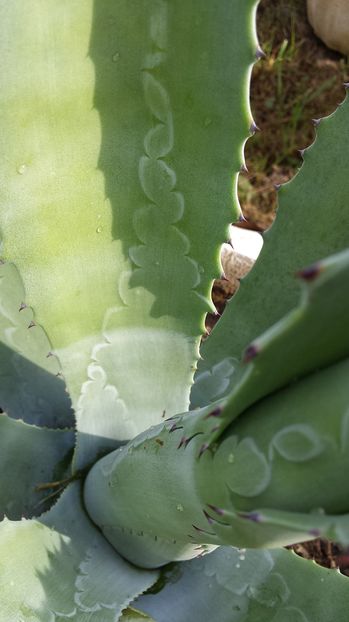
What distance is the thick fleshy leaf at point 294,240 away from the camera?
912 millimetres

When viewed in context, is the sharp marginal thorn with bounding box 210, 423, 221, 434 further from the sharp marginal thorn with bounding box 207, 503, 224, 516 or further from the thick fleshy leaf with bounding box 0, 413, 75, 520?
the thick fleshy leaf with bounding box 0, 413, 75, 520

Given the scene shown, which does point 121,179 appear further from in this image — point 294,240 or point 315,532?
point 315,532

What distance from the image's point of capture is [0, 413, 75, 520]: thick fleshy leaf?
3.38 feet

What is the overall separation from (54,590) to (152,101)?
0.61 metres

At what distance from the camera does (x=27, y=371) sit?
44.4 inches

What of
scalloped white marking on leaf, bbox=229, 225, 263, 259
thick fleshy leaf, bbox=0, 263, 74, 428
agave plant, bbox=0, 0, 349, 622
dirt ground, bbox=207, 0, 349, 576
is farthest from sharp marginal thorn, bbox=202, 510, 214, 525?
dirt ground, bbox=207, 0, 349, 576

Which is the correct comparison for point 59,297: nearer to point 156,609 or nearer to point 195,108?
point 195,108

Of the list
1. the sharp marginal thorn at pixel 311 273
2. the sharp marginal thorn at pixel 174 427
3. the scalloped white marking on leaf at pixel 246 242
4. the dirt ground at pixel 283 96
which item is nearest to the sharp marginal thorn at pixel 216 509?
the sharp marginal thorn at pixel 174 427

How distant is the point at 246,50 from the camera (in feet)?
2.53

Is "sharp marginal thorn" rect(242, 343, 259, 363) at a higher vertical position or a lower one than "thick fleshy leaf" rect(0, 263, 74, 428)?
higher

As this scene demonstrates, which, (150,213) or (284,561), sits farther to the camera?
(284,561)

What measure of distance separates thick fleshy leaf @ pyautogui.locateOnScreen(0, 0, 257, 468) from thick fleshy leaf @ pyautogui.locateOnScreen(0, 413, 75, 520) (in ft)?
0.29

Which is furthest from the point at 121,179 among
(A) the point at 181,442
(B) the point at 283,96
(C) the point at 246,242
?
(B) the point at 283,96

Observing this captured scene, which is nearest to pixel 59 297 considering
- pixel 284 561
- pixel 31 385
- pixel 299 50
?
pixel 31 385
